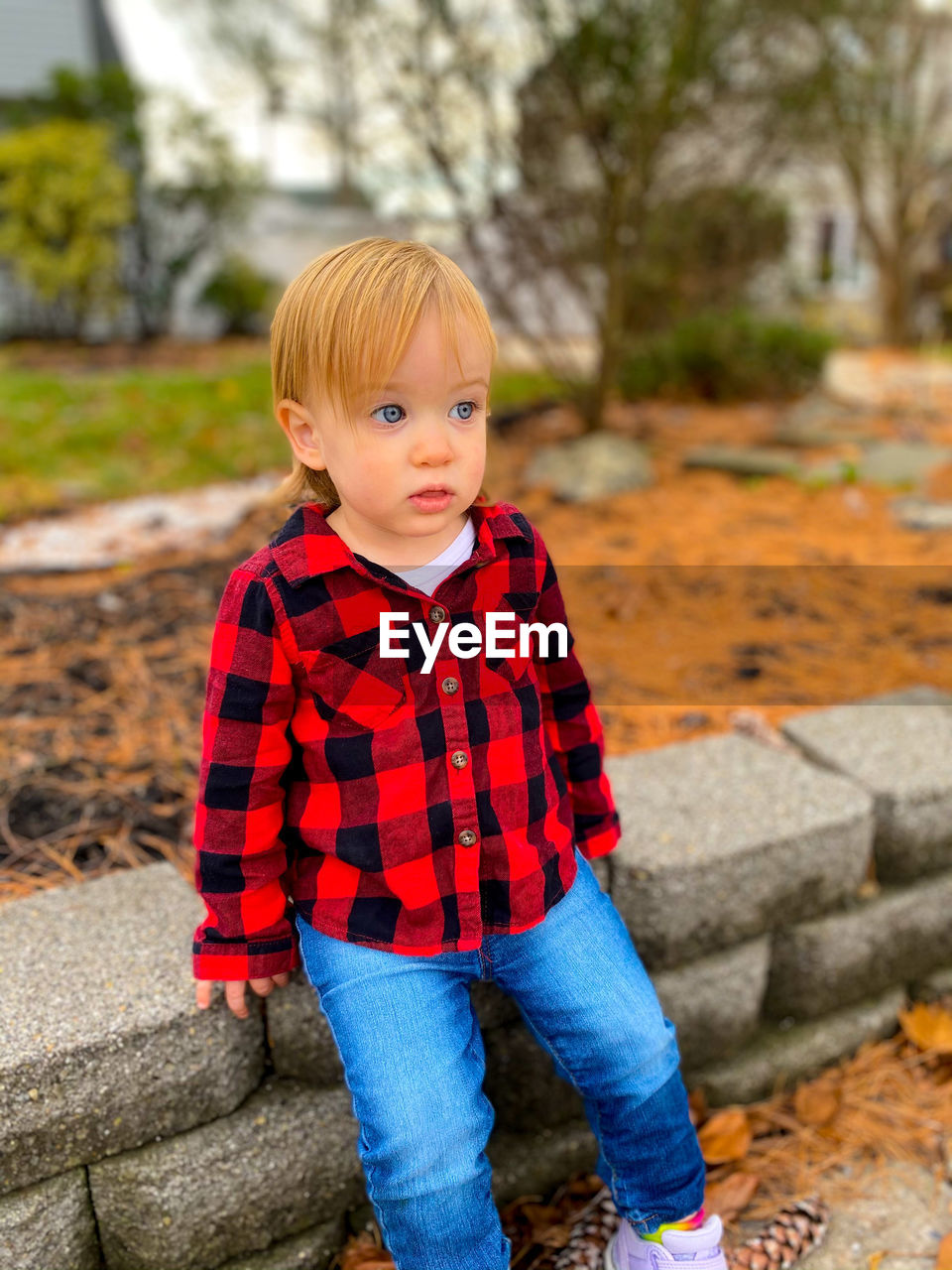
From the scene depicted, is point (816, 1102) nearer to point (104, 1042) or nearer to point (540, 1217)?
point (540, 1217)

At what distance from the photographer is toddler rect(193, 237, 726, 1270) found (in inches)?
45.2

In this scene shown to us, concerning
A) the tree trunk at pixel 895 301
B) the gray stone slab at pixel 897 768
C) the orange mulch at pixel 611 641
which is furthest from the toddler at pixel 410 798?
the tree trunk at pixel 895 301

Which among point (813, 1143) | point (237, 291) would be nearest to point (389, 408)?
point (813, 1143)

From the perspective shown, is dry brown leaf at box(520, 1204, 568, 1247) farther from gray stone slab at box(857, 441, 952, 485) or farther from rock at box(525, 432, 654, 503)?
gray stone slab at box(857, 441, 952, 485)

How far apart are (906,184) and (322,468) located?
35.8ft

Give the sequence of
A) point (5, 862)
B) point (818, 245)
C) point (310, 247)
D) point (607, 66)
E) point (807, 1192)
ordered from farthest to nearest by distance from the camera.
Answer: point (818, 245) → point (310, 247) → point (607, 66) → point (5, 862) → point (807, 1192)

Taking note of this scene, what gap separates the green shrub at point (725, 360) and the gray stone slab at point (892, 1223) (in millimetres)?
5509

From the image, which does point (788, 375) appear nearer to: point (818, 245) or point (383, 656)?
point (383, 656)

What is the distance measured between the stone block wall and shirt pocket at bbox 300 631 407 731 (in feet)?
1.22

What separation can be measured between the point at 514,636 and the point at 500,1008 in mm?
570

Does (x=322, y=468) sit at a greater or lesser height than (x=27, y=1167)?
greater

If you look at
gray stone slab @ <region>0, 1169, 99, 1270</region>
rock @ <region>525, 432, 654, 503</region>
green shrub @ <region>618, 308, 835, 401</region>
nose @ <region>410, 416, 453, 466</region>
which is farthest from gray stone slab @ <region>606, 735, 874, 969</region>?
green shrub @ <region>618, 308, 835, 401</region>

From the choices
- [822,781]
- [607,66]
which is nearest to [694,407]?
[607,66]

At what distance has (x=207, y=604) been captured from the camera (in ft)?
9.32
